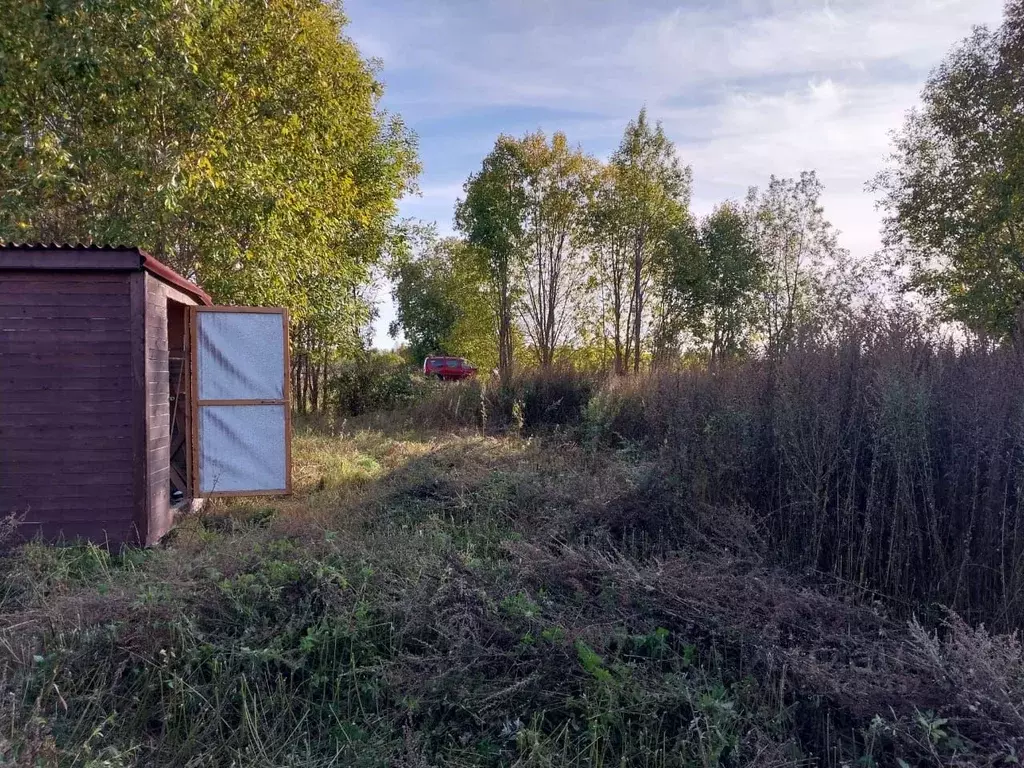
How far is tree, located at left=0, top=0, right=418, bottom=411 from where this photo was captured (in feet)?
25.5

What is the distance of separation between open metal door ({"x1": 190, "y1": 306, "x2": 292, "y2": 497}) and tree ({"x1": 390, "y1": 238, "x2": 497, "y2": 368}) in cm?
1426

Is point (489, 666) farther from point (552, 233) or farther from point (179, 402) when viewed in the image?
point (552, 233)

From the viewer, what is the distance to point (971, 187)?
13391mm

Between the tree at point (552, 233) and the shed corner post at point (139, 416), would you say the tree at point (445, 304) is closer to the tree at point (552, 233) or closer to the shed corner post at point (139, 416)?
the tree at point (552, 233)

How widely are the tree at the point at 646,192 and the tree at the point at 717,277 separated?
2.09 feet

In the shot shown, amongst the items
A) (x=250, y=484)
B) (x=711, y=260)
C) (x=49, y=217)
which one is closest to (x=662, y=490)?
(x=250, y=484)

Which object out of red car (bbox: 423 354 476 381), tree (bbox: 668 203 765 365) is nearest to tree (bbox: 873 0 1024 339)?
tree (bbox: 668 203 765 365)

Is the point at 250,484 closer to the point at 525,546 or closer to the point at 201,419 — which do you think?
the point at 201,419

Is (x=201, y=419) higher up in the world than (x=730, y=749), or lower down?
higher up

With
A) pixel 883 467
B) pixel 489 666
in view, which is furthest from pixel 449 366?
pixel 489 666

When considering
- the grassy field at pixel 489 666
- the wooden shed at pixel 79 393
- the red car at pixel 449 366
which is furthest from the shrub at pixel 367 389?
the grassy field at pixel 489 666

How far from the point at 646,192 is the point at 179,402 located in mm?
15970

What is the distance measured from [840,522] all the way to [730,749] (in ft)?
6.82

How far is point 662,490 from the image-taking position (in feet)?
18.5
